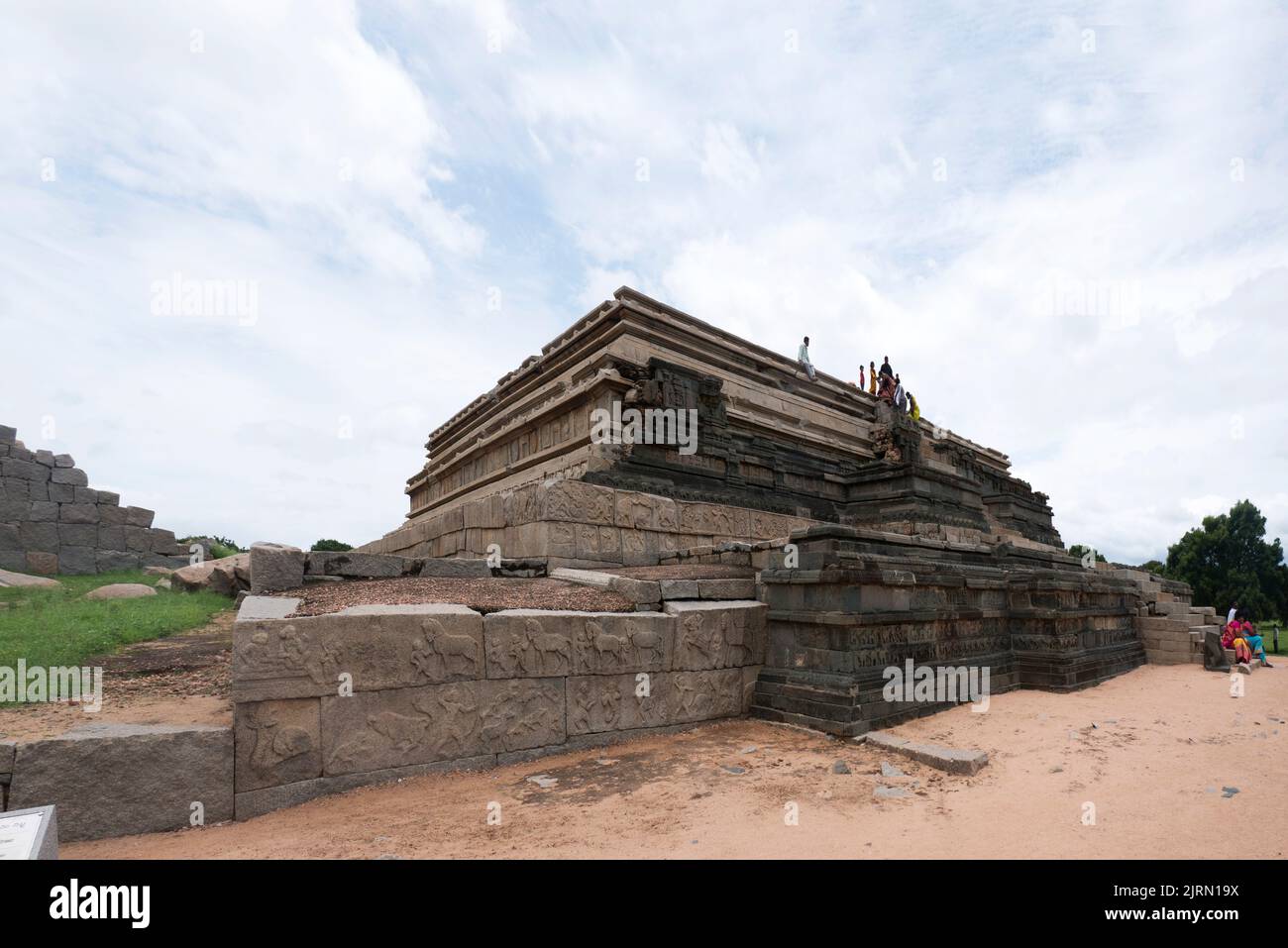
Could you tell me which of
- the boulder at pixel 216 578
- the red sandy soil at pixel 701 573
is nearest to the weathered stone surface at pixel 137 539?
the boulder at pixel 216 578

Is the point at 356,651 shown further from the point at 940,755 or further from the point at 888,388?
the point at 888,388

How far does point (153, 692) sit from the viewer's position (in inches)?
214

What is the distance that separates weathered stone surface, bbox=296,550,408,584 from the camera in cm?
777

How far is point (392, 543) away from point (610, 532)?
7.72 m

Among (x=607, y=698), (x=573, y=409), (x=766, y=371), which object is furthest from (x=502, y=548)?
(x=766, y=371)

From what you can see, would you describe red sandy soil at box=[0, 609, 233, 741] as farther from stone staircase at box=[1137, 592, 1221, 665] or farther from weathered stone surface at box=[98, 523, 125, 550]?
stone staircase at box=[1137, 592, 1221, 665]

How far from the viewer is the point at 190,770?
13.8 ft

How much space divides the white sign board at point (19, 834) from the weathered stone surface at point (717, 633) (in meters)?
5.02

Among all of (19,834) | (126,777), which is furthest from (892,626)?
(19,834)

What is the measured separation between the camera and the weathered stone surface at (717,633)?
6738mm

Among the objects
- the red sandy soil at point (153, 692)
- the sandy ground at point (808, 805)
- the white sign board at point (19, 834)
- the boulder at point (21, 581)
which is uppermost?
the boulder at point (21, 581)

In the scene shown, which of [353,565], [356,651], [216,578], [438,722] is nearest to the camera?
[356,651]

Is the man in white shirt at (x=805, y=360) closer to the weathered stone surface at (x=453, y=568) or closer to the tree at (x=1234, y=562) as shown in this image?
the weathered stone surface at (x=453, y=568)

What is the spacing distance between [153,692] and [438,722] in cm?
247
